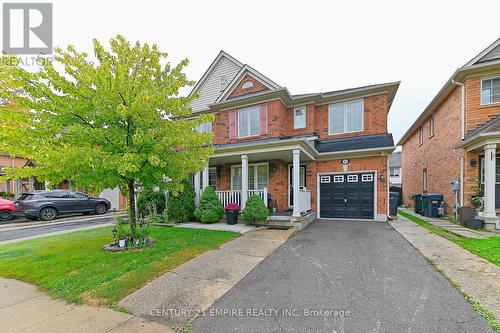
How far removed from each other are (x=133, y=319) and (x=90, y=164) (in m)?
3.57

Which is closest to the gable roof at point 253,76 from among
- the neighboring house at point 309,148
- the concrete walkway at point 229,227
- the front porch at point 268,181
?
the neighboring house at point 309,148

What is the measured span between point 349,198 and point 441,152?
6.00 meters

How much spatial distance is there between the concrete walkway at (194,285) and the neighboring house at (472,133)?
856 cm

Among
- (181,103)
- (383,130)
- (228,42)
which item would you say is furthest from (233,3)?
(383,130)

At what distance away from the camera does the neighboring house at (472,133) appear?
25.7ft

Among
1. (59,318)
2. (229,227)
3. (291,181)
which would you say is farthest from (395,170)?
(59,318)

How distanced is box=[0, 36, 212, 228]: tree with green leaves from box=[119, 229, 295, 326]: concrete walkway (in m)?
2.43

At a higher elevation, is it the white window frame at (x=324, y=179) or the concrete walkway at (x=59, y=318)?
the white window frame at (x=324, y=179)

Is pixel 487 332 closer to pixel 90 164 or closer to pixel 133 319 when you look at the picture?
pixel 133 319

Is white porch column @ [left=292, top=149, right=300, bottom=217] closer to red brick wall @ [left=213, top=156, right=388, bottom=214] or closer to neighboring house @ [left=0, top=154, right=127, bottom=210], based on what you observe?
red brick wall @ [left=213, top=156, right=388, bottom=214]

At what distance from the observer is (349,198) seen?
10.8 meters

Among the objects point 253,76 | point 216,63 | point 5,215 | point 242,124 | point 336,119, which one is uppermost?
point 216,63

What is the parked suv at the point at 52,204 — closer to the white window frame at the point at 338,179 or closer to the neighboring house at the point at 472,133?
the white window frame at the point at 338,179

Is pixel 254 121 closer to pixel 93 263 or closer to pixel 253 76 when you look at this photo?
pixel 253 76
